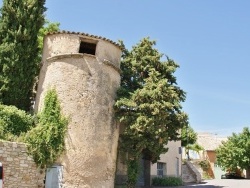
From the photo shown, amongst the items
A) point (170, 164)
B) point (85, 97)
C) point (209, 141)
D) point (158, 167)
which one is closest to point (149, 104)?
point (85, 97)

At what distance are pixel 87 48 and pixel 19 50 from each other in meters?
4.41

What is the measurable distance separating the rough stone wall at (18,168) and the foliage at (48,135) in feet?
1.43

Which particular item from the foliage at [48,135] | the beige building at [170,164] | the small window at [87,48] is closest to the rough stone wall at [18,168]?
the foliage at [48,135]

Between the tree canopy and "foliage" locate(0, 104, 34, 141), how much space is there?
545 cm

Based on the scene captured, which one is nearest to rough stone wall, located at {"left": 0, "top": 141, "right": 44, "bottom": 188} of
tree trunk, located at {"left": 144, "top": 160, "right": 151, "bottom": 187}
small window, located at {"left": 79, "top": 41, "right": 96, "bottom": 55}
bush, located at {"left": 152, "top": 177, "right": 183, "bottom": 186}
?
small window, located at {"left": 79, "top": 41, "right": 96, "bottom": 55}

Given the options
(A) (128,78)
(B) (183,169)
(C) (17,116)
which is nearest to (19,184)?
(C) (17,116)

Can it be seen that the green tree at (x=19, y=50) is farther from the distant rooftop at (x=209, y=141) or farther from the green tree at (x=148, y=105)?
the distant rooftop at (x=209, y=141)

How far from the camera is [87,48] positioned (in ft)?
68.9

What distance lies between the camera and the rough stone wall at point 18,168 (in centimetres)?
1584

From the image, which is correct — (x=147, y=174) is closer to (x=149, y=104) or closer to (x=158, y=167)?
(x=158, y=167)

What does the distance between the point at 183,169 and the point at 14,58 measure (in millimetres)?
22663

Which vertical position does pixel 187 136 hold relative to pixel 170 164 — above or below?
above

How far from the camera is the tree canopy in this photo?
63.4 ft

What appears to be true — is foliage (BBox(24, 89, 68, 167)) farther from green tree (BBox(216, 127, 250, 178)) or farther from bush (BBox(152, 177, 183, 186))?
green tree (BBox(216, 127, 250, 178))
